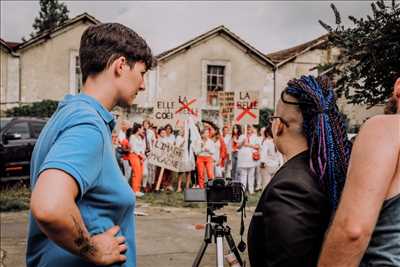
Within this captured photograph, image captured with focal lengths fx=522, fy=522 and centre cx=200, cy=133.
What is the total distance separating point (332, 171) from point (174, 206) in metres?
9.33

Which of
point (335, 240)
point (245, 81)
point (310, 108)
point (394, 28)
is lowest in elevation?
point (335, 240)

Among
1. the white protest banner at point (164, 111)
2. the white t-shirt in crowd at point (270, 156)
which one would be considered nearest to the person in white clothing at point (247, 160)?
the white t-shirt in crowd at point (270, 156)

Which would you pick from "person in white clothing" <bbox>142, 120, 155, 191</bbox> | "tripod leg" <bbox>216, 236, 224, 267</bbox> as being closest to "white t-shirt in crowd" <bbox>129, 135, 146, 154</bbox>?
"person in white clothing" <bbox>142, 120, 155, 191</bbox>

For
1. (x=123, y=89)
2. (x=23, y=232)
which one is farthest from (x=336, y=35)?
(x=23, y=232)

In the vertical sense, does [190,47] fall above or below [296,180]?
above

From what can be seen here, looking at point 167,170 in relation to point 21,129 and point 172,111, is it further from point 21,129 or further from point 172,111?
point 21,129

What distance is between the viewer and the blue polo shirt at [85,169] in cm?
164

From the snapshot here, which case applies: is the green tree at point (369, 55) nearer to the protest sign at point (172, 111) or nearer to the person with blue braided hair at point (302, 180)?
the person with blue braided hair at point (302, 180)

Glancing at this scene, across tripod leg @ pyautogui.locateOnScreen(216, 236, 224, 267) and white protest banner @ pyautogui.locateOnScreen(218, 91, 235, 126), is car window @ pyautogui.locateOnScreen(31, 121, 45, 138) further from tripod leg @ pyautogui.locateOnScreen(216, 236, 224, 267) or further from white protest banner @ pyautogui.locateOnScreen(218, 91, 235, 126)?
tripod leg @ pyautogui.locateOnScreen(216, 236, 224, 267)

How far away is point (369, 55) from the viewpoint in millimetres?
3684

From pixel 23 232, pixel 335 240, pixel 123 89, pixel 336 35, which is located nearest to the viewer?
pixel 335 240

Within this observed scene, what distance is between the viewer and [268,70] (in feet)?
89.5

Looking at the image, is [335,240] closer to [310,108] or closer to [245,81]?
[310,108]

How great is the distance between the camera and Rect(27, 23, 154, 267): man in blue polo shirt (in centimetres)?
160
